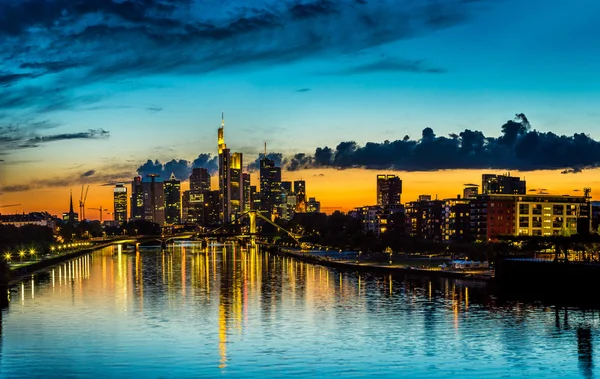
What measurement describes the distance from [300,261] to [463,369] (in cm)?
10281

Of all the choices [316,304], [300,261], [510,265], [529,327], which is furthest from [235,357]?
[300,261]

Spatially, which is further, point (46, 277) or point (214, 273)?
point (214, 273)

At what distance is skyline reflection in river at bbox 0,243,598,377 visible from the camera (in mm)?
37031

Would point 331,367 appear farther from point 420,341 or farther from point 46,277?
point 46,277

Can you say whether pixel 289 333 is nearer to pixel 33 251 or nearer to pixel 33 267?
pixel 33 267


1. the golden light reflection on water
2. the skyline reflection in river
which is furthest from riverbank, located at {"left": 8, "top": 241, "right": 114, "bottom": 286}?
the skyline reflection in river

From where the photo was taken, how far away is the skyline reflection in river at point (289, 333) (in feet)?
121

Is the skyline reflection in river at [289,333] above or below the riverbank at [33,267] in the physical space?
above

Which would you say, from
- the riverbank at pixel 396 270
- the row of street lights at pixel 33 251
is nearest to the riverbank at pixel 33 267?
the row of street lights at pixel 33 251

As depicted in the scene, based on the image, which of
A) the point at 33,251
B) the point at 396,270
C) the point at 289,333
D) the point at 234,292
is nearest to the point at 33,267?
the point at 33,251

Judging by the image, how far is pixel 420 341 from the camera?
44.0 meters

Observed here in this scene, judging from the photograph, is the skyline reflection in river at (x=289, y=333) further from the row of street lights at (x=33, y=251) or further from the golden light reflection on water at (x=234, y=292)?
the row of street lights at (x=33, y=251)

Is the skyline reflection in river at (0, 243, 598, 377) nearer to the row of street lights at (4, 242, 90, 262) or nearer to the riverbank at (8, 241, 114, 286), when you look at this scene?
the riverbank at (8, 241, 114, 286)

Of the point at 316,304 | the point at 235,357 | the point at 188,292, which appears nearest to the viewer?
the point at 235,357
